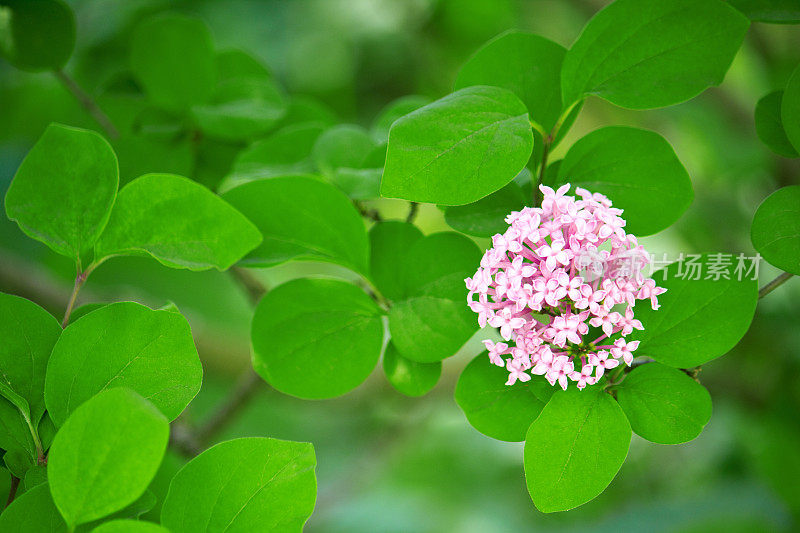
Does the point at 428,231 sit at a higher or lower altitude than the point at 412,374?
lower

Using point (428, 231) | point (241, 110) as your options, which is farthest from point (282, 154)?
point (428, 231)

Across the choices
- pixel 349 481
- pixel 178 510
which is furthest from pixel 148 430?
pixel 349 481

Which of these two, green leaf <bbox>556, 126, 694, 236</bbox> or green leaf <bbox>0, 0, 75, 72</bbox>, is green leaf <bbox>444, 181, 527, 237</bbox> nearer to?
green leaf <bbox>556, 126, 694, 236</bbox>

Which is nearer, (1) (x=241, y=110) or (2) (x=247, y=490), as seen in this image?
(2) (x=247, y=490)

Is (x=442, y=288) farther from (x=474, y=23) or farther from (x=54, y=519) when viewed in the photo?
(x=474, y=23)

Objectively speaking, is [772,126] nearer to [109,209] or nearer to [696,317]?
[696,317]

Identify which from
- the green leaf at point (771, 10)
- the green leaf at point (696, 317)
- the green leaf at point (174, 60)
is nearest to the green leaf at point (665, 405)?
the green leaf at point (696, 317)

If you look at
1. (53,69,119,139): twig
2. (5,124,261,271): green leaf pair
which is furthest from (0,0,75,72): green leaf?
(5,124,261,271): green leaf pair

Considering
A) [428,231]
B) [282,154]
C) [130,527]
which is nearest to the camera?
[130,527]
